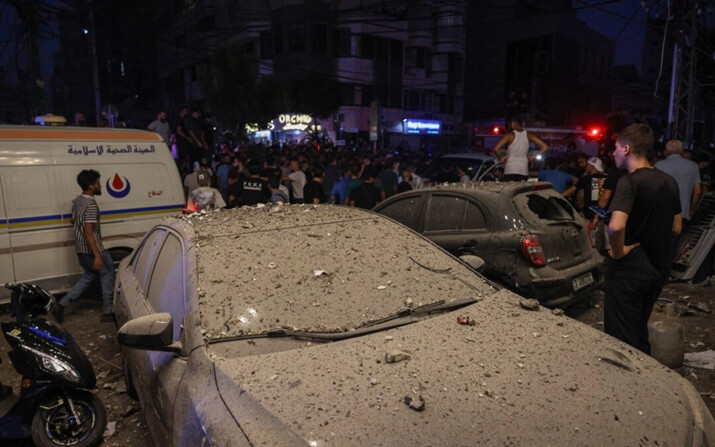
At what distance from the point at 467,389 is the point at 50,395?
10.1ft

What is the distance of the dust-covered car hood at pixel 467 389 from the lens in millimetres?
1895

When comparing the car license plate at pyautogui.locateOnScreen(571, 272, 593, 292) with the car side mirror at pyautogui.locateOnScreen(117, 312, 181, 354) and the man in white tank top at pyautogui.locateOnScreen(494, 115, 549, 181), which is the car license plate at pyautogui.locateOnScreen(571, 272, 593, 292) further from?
the car side mirror at pyautogui.locateOnScreen(117, 312, 181, 354)

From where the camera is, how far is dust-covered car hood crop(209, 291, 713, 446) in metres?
1.89

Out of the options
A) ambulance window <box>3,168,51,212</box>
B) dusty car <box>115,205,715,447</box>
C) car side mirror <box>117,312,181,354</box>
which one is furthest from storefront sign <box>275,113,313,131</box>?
car side mirror <box>117,312,181,354</box>

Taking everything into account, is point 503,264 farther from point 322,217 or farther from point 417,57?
point 417,57

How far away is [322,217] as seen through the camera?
12.0 ft

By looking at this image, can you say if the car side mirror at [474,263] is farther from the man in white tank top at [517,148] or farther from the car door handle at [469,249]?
the man in white tank top at [517,148]

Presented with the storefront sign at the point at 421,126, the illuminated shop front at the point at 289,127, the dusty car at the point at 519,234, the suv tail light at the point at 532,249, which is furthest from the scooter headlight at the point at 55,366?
the storefront sign at the point at 421,126

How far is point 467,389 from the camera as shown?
2145 mm

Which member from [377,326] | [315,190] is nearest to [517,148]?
[315,190]

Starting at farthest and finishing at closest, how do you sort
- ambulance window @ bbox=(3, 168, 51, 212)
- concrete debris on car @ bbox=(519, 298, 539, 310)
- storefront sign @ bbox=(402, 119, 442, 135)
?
storefront sign @ bbox=(402, 119, 442, 135) → ambulance window @ bbox=(3, 168, 51, 212) → concrete debris on car @ bbox=(519, 298, 539, 310)

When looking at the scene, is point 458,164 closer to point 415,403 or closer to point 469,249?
point 469,249

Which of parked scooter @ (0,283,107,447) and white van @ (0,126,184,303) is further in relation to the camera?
white van @ (0,126,184,303)

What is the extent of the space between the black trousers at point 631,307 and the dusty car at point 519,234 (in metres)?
1.38
